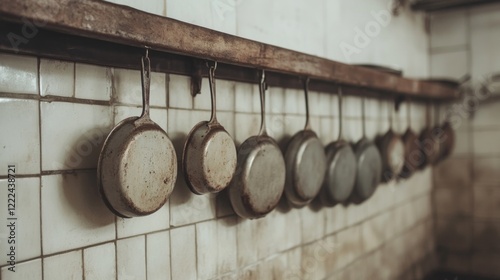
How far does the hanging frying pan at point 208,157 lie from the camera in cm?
99

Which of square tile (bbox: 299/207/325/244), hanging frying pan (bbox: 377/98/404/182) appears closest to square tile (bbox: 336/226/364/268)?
square tile (bbox: 299/207/325/244)

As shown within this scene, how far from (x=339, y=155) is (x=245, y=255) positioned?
50cm

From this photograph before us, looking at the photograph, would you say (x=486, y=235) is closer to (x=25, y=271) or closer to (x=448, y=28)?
(x=448, y=28)

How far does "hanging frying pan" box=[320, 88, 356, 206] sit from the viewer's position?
151cm

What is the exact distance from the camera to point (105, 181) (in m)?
0.83

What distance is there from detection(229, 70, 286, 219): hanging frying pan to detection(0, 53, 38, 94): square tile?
533 mm

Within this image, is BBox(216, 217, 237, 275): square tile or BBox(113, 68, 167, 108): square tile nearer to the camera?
BBox(113, 68, 167, 108): square tile

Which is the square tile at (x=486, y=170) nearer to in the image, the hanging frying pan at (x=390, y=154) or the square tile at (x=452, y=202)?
the square tile at (x=452, y=202)

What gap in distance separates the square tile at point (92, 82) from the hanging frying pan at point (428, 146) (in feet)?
6.00

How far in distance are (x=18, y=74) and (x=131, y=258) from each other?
0.44 metres

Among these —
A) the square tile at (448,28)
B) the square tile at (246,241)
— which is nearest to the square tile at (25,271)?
the square tile at (246,241)

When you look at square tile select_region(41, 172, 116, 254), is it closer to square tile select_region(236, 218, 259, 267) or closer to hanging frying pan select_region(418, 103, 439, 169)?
square tile select_region(236, 218, 259, 267)

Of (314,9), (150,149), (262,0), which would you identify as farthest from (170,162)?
(314,9)

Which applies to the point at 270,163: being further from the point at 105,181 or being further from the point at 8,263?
the point at 8,263
